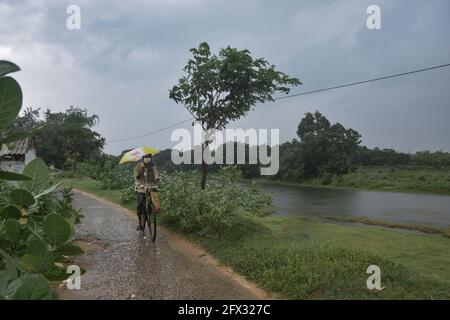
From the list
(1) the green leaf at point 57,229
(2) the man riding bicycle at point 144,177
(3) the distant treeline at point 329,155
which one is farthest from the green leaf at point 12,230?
(3) the distant treeline at point 329,155

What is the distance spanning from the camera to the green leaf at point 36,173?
1.03 m

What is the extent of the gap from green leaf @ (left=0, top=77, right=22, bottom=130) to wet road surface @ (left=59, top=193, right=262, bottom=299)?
4236 mm

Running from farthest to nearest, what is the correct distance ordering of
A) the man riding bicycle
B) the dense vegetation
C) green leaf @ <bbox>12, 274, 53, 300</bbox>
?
the dense vegetation < the man riding bicycle < green leaf @ <bbox>12, 274, 53, 300</bbox>

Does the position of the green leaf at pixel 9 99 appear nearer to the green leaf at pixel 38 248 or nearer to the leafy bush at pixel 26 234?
the leafy bush at pixel 26 234

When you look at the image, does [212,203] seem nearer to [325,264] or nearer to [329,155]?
[325,264]

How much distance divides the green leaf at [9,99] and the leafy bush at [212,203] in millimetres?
6648

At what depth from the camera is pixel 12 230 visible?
36.0 inches

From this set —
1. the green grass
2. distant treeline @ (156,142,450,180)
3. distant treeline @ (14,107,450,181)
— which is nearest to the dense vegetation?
distant treeline @ (14,107,450,181)

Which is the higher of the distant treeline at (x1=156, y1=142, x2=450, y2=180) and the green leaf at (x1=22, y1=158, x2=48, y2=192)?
the distant treeline at (x1=156, y1=142, x2=450, y2=180)

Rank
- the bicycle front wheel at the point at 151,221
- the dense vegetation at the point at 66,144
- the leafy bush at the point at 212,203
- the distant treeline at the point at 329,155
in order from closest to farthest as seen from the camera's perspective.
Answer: the leafy bush at the point at 212,203 < the bicycle front wheel at the point at 151,221 < the dense vegetation at the point at 66,144 < the distant treeline at the point at 329,155

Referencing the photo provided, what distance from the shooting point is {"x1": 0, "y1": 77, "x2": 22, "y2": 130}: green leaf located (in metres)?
0.73

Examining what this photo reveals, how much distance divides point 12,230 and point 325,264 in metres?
4.79

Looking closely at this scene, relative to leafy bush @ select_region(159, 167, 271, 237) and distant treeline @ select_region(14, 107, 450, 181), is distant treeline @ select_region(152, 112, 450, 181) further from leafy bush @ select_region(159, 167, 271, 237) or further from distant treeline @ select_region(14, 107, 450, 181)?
leafy bush @ select_region(159, 167, 271, 237)

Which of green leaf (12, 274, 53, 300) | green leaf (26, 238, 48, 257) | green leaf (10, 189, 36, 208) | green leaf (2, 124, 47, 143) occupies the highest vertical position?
green leaf (2, 124, 47, 143)
